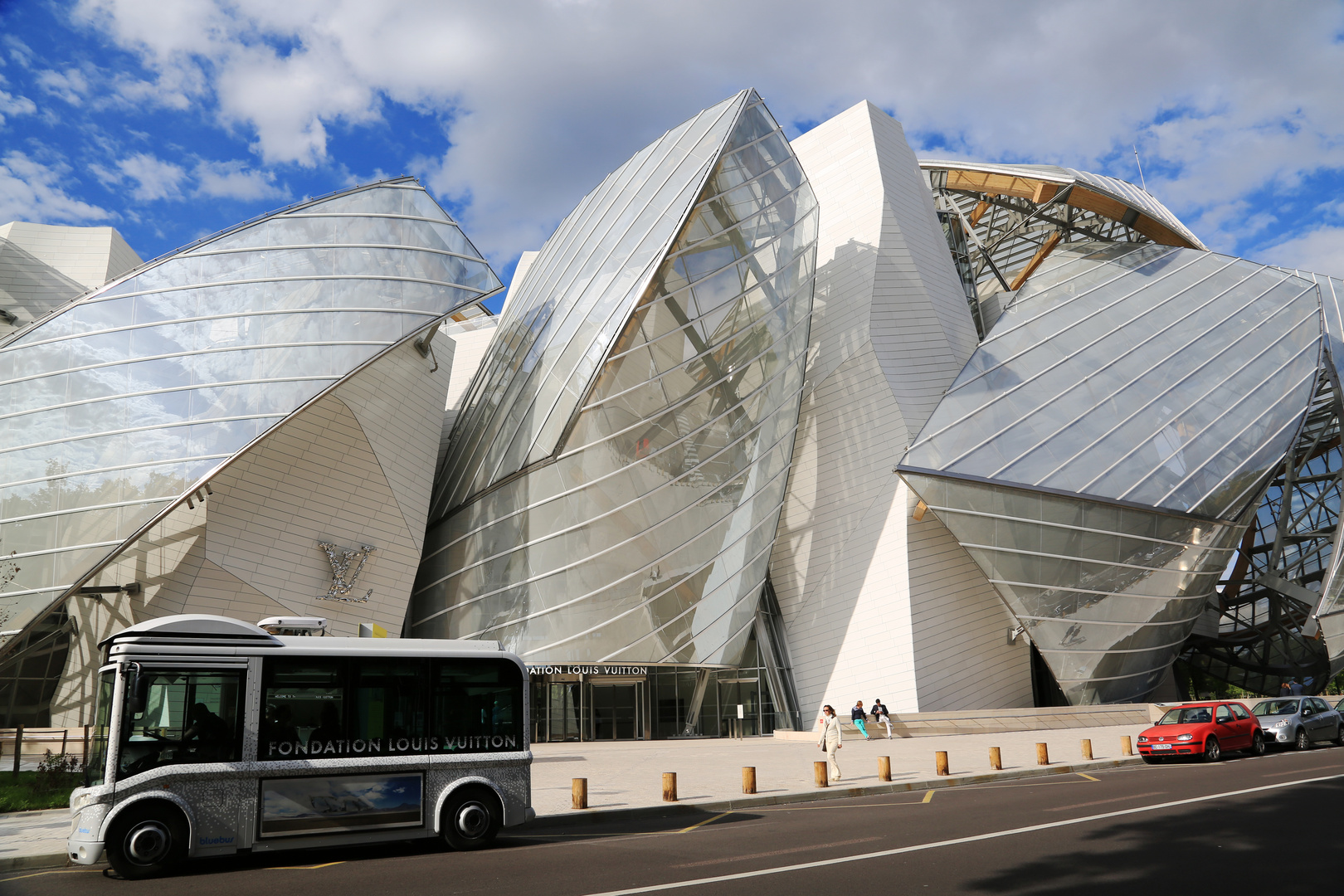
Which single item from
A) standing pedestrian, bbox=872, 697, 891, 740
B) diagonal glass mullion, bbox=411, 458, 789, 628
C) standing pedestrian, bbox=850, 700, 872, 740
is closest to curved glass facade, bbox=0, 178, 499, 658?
diagonal glass mullion, bbox=411, 458, 789, 628

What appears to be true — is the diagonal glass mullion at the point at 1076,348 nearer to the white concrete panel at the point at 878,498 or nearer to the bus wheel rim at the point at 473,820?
the white concrete panel at the point at 878,498

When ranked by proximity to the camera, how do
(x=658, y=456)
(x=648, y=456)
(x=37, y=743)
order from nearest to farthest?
Answer: (x=37, y=743) < (x=648, y=456) < (x=658, y=456)

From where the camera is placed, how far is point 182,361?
2427 centimetres

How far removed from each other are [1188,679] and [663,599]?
1802 inches

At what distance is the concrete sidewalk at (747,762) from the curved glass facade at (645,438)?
3520mm

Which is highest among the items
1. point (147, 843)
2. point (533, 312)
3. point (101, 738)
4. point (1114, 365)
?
point (533, 312)

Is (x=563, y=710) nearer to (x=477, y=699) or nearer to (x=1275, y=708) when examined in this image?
(x=477, y=699)

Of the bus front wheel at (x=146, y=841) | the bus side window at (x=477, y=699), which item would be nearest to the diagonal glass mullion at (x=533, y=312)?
the bus side window at (x=477, y=699)

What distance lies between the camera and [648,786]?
608 inches

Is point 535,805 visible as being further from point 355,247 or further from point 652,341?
point 355,247

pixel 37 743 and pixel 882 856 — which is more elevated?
pixel 37 743

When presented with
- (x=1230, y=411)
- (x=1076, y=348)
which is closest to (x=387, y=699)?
(x=1076, y=348)

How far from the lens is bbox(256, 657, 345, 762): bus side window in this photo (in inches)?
377

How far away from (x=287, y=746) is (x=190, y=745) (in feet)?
3.12
